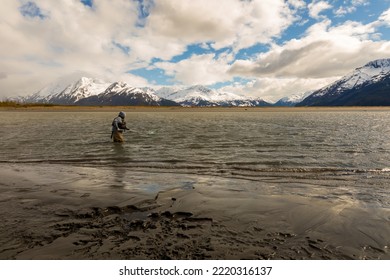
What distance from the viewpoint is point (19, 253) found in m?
6.30

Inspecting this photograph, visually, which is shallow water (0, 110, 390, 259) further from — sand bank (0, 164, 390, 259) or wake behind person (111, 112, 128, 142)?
wake behind person (111, 112, 128, 142)

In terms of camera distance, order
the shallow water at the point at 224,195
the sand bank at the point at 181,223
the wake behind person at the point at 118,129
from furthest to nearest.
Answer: the wake behind person at the point at 118,129 → the shallow water at the point at 224,195 → the sand bank at the point at 181,223

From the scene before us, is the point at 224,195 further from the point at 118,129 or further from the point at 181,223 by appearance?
the point at 118,129

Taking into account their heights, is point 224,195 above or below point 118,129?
below

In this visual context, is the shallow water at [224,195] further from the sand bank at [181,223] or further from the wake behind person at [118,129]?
the wake behind person at [118,129]

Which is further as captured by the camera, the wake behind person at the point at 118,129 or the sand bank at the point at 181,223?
the wake behind person at the point at 118,129

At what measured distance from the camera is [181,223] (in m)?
8.08

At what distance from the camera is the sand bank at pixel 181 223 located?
6.48 m

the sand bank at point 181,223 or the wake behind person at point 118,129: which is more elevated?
the wake behind person at point 118,129

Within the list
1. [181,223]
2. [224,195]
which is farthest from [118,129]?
[181,223]

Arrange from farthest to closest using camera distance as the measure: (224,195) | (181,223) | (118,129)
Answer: (118,129) → (224,195) → (181,223)

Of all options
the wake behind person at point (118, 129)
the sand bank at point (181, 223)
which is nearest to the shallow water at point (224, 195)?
the sand bank at point (181, 223)

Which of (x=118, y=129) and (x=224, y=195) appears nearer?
(x=224, y=195)

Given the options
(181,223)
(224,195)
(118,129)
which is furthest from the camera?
(118,129)
